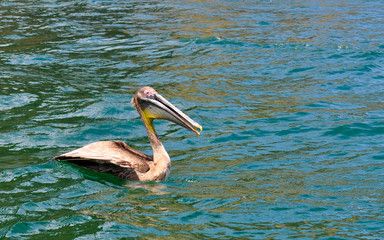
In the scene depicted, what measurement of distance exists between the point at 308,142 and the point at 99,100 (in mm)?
3383

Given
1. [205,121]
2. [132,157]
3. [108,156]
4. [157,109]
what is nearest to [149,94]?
[157,109]

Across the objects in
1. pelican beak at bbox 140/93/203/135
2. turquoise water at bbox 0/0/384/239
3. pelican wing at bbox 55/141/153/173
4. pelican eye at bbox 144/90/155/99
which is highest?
pelican eye at bbox 144/90/155/99

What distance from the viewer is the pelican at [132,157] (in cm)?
630

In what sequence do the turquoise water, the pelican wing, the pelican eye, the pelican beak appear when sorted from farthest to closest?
the pelican eye → the pelican beak → the pelican wing → the turquoise water

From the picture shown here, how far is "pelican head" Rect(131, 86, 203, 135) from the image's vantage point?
259 inches

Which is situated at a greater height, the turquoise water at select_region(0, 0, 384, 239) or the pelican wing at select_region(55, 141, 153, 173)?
the pelican wing at select_region(55, 141, 153, 173)

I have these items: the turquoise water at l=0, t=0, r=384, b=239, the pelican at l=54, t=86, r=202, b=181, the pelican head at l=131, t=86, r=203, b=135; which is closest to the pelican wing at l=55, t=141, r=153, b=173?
the pelican at l=54, t=86, r=202, b=181

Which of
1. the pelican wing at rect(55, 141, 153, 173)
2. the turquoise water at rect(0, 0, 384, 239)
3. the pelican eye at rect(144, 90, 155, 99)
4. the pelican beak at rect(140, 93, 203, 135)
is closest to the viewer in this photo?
the turquoise water at rect(0, 0, 384, 239)

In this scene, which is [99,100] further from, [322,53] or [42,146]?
[322,53]

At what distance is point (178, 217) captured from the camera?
5.20 m

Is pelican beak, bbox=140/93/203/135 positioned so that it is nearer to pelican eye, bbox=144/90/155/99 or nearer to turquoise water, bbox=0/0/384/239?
pelican eye, bbox=144/90/155/99

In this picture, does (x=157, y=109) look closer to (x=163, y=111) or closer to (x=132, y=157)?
(x=163, y=111)

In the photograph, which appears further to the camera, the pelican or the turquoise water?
the pelican

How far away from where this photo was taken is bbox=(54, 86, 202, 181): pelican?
6.30 meters
